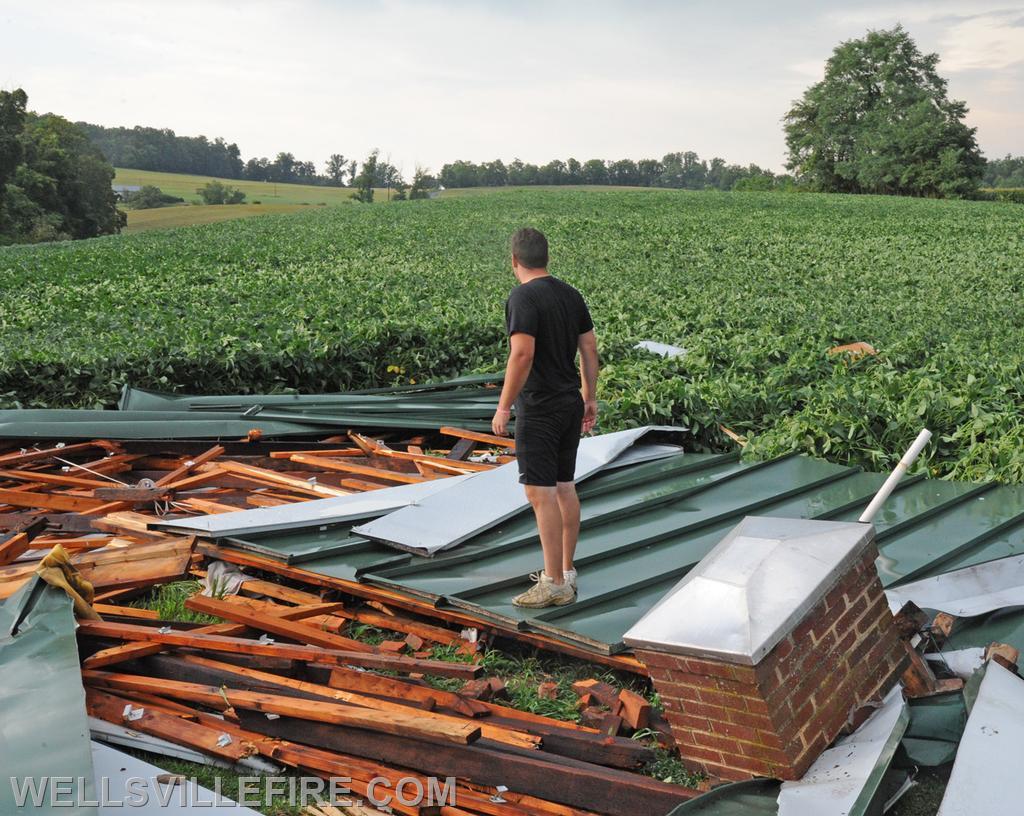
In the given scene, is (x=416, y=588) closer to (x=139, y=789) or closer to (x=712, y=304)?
(x=139, y=789)

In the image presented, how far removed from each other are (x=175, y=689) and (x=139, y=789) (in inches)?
33.3

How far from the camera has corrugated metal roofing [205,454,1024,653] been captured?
5.51 meters

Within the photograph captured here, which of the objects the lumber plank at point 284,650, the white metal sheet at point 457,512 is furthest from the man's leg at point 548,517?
the white metal sheet at point 457,512

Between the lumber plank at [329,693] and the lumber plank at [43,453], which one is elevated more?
the lumber plank at [43,453]

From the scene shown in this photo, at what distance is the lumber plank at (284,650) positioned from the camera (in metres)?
4.94

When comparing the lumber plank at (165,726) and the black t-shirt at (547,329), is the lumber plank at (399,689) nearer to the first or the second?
the lumber plank at (165,726)

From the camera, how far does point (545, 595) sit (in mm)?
5359

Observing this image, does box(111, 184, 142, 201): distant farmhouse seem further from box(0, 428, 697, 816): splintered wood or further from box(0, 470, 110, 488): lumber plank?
box(0, 428, 697, 816): splintered wood

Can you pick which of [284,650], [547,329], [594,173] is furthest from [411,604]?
[594,173]

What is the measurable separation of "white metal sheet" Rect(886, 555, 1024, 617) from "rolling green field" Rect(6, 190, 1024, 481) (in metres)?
2.04

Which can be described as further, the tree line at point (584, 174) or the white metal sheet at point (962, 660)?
the tree line at point (584, 174)

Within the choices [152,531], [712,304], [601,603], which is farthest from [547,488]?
[712,304]

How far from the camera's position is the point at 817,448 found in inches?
333

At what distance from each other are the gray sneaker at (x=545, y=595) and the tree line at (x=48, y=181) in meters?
68.5
